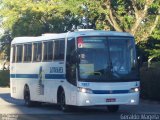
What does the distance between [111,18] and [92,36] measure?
13.5 meters

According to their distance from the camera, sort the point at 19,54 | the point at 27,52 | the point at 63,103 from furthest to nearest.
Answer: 1. the point at 19,54
2. the point at 27,52
3. the point at 63,103

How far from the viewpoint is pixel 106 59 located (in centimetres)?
2095

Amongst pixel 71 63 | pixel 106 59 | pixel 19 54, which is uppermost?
pixel 19 54

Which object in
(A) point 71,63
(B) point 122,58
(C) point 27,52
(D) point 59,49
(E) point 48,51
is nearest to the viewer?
(B) point 122,58

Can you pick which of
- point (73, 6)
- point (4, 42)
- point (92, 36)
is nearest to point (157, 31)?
point (73, 6)

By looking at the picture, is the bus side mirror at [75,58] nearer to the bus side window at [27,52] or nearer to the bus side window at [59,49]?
the bus side window at [59,49]

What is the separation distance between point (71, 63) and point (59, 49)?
5.36ft

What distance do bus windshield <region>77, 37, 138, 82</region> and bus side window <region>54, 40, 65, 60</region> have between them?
147 centimetres

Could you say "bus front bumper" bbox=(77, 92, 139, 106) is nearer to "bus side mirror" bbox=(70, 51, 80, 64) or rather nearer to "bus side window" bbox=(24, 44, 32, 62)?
"bus side mirror" bbox=(70, 51, 80, 64)

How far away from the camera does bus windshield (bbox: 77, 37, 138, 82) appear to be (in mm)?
20672

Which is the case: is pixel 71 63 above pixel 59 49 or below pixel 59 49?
below

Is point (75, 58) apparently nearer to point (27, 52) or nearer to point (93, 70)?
point (93, 70)

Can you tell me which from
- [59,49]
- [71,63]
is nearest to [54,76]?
[59,49]

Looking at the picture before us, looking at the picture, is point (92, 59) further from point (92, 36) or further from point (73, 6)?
point (73, 6)
